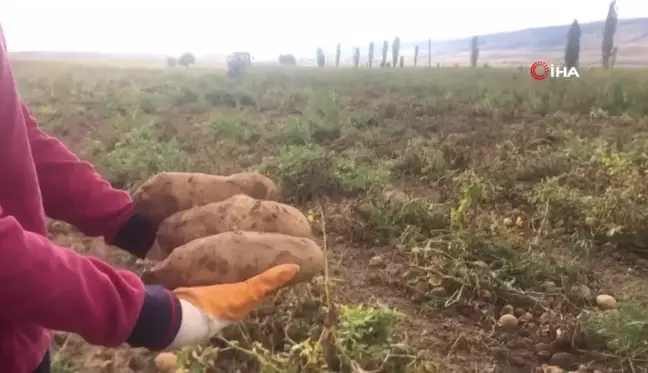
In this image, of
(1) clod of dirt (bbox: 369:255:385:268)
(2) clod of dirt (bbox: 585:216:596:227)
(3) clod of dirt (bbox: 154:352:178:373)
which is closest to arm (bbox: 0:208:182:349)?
(3) clod of dirt (bbox: 154:352:178:373)

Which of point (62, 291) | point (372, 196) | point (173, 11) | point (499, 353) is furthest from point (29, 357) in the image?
point (173, 11)

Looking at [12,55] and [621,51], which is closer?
[12,55]

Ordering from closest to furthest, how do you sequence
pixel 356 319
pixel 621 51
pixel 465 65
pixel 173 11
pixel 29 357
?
1. pixel 29 357
2. pixel 356 319
3. pixel 173 11
4. pixel 621 51
5. pixel 465 65

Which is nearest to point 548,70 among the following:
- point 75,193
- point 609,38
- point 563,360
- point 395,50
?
point 609,38

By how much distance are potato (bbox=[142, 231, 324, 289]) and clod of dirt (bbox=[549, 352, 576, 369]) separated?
0.56 metres

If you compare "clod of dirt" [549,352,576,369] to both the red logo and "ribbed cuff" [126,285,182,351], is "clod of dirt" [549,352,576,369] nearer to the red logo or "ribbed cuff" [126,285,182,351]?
"ribbed cuff" [126,285,182,351]

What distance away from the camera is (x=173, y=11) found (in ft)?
7.86

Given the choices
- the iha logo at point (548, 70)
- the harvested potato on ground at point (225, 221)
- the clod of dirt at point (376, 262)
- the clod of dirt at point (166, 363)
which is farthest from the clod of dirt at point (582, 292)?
the iha logo at point (548, 70)

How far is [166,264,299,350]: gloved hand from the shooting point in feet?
2.72

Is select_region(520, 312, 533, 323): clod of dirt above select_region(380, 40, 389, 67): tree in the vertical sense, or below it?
below

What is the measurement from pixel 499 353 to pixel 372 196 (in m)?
0.80

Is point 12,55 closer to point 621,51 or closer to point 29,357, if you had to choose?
point 29,357

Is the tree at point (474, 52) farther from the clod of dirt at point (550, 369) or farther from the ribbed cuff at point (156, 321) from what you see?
the ribbed cuff at point (156, 321)

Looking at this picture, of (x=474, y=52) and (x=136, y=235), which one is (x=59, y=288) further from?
(x=474, y=52)
